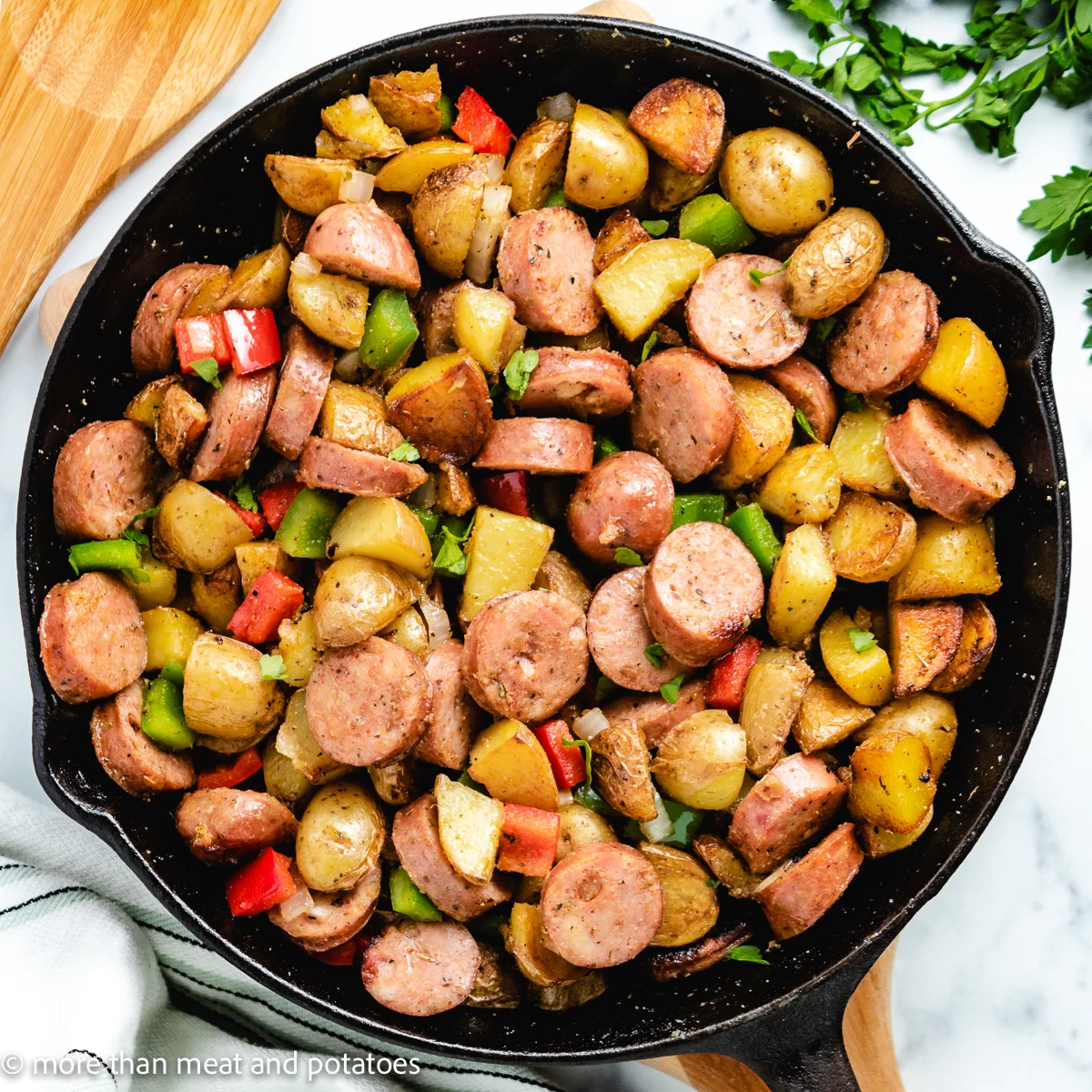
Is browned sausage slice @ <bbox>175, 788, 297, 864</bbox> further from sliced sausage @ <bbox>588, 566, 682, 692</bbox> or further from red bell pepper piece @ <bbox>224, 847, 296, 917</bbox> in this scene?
sliced sausage @ <bbox>588, 566, 682, 692</bbox>

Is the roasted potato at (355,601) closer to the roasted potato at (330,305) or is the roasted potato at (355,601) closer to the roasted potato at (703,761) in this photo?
the roasted potato at (330,305)

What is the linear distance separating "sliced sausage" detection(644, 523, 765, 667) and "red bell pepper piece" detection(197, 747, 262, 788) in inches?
37.0

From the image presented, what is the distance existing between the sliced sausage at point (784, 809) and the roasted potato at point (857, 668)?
7.0 inches

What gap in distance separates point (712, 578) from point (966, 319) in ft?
2.60

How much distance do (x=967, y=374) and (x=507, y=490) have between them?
1.00 metres

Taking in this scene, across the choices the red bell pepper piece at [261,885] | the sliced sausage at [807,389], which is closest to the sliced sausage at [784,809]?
the sliced sausage at [807,389]

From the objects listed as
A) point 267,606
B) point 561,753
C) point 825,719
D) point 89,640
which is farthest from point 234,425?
point 825,719

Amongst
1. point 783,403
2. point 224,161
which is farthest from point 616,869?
point 224,161

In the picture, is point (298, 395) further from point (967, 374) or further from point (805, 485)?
point (967, 374)

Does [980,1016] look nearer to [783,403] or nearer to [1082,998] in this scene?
[1082,998]

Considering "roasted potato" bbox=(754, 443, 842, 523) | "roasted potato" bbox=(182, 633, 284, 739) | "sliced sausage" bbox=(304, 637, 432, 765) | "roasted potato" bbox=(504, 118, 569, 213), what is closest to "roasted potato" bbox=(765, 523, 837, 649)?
"roasted potato" bbox=(754, 443, 842, 523)

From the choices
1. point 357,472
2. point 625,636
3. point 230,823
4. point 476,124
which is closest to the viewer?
point 357,472

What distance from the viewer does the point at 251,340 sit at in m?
2.31

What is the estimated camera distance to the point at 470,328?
89.7 inches
